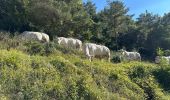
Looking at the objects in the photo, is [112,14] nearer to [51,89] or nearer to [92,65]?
[92,65]

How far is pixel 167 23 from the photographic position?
1855 inches

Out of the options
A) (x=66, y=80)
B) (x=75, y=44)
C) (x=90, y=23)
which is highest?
(x=90, y=23)

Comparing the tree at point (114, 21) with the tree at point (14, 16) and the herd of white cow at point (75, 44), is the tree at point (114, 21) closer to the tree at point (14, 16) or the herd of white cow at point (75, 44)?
the herd of white cow at point (75, 44)

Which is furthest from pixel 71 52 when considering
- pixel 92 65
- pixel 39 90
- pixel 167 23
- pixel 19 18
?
pixel 167 23

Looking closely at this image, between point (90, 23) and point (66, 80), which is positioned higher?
point (90, 23)

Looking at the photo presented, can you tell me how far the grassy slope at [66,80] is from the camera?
16.3 metres

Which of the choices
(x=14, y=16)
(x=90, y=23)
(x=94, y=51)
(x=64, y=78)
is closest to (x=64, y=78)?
(x=64, y=78)

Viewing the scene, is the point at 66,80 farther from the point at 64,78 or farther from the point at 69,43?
the point at 69,43

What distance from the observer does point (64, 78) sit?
727 inches

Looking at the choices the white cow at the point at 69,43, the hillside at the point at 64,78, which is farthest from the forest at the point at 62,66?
the white cow at the point at 69,43

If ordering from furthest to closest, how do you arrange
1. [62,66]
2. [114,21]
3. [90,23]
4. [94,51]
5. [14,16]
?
1. [114,21]
2. [90,23]
3. [94,51]
4. [14,16]
5. [62,66]

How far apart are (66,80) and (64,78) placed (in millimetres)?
192

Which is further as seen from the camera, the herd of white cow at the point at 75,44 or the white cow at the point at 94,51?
the white cow at the point at 94,51

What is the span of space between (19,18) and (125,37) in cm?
1656
